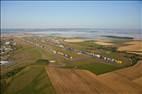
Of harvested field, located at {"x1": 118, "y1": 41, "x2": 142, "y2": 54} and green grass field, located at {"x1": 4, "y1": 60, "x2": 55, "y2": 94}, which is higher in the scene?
harvested field, located at {"x1": 118, "y1": 41, "x2": 142, "y2": 54}

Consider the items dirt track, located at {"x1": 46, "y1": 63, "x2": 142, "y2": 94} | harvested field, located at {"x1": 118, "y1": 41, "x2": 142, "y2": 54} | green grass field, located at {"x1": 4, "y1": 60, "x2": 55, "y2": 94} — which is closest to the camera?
dirt track, located at {"x1": 46, "y1": 63, "x2": 142, "y2": 94}

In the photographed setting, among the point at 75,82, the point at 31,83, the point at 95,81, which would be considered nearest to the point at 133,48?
the point at 95,81

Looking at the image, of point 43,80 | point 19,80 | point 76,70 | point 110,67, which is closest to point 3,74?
point 19,80

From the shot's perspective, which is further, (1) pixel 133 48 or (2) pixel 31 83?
(1) pixel 133 48

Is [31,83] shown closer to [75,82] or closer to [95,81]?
[75,82]

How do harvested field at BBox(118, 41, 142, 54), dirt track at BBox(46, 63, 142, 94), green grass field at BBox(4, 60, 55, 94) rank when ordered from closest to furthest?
dirt track at BBox(46, 63, 142, 94) < green grass field at BBox(4, 60, 55, 94) < harvested field at BBox(118, 41, 142, 54)

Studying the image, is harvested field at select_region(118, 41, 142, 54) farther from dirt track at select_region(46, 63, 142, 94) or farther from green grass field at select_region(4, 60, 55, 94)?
green grass field at select_region(4, 60, 55, 94)

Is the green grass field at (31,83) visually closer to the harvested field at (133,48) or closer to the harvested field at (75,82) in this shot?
the harvested field at (75,82)

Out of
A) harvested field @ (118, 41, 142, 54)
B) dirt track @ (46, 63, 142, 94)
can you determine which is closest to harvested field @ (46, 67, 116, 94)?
dirt track @ (46, 63, 142, 94)

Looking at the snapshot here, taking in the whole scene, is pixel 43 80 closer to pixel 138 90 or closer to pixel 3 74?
pixel 3 74
